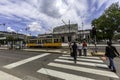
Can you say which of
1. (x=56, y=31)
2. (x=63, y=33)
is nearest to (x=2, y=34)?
(x=56, y=31)

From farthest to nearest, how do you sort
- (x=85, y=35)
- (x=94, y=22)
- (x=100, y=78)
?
(x=85, y=35) → (x=94, y=22) → (x=100, y=78)

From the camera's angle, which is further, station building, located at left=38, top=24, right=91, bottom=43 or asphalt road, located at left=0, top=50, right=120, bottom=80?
station building, located at left=38, top=24, right=91, bottom=43

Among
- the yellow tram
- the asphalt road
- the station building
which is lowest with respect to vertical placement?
the asphalt road

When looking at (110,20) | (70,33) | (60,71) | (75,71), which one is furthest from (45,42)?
(70,33)

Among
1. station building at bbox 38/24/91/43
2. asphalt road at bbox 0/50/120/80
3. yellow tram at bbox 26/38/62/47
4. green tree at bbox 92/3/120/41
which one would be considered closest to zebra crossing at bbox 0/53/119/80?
asphalt road at bbox 0/50/120/80

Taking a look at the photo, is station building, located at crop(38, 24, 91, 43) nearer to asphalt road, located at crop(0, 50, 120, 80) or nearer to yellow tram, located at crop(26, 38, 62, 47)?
yellow tram, located at crop(26, 38, 62, 47)

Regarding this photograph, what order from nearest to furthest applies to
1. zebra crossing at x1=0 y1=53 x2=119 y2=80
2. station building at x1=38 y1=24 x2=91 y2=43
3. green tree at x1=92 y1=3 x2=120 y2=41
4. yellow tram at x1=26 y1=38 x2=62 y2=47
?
zebra crossing at x1=0 y1=53 x2=119 y2=80
yellow tram at x1=26 y1=38 x2=62 y2=47
green tree at x1=92 y1=3 x2=120 y2=41
station building at x1=38 y1=24 x2=91 y2=43

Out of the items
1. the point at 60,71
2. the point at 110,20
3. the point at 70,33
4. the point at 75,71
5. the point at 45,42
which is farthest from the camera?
the point at 70,33

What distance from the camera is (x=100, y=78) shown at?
334 inches

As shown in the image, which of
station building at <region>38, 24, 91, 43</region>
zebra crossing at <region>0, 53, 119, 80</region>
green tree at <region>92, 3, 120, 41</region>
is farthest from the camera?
station building at <region>38, 24, 91, 43</region>

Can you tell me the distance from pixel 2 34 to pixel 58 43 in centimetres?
10644

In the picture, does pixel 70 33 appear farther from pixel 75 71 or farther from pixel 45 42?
pixel 75 71

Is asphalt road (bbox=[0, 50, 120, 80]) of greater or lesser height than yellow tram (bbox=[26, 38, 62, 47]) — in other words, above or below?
below

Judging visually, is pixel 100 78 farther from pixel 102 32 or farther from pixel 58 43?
pixel 102 32
